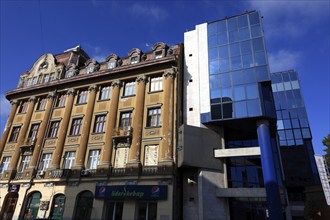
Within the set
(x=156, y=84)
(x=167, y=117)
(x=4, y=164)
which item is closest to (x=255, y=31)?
(x=156, y=84)

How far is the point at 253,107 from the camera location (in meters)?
21.4

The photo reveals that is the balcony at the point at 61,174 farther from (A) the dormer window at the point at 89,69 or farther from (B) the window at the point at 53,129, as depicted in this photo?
(A) the dormer window at the point at 89,69

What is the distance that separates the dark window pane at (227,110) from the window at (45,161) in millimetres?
19192

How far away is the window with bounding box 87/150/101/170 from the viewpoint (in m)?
22.9

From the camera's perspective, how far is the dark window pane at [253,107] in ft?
69.2

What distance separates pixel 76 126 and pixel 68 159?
150 inches

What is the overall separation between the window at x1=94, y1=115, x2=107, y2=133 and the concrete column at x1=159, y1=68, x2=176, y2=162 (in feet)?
23.1

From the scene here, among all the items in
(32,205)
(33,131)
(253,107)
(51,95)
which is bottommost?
(32,205)

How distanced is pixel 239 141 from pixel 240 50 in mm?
9690

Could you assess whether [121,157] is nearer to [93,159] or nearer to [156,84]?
[93,159]

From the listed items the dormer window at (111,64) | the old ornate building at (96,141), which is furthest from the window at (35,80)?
the dormer window at (111,64)

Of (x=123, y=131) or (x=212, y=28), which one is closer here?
(x=123, y=131)

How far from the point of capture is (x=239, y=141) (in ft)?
78.7

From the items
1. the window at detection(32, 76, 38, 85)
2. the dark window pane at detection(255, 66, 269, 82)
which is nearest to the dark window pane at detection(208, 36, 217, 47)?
the dark window pane at detection(255, 66, 269, 82)
